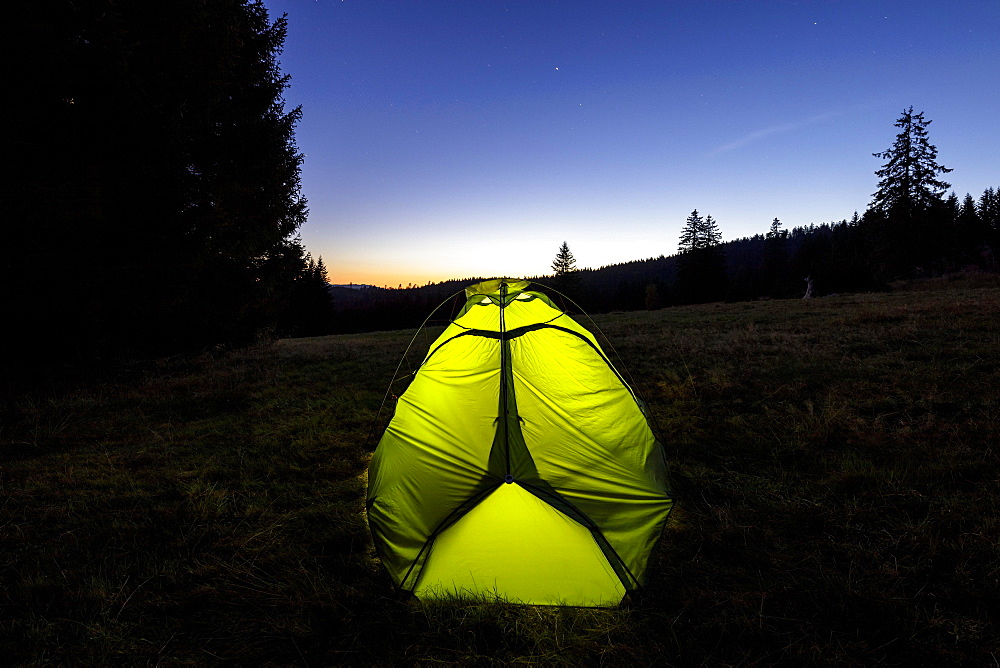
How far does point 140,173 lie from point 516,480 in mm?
9648

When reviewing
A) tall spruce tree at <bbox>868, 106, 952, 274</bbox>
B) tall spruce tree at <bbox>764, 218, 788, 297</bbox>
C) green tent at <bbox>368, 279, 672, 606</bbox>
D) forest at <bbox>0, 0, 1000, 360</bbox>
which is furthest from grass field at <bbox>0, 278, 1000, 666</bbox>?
tall spruce tree at <bbox>764, 218, 788, 297</bbox>

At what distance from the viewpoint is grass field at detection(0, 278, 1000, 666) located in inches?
88.0

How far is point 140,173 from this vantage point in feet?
24.5

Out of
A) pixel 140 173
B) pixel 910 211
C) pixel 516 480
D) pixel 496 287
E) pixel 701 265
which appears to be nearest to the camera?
pixel 516 480

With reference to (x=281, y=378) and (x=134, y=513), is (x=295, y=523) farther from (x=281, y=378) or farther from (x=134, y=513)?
(x=281, y=378)

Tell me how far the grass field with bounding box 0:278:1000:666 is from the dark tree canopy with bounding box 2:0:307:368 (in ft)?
7.54

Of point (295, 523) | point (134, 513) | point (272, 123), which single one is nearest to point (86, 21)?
point (272, 123)

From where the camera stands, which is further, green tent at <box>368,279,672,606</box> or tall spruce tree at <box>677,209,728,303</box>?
tall spruce tree at <box>677,209,728,303</box>

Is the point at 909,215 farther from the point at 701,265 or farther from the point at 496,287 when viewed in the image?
the point at 496,287

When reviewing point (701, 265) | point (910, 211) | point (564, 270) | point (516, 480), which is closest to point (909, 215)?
point (910, 211)

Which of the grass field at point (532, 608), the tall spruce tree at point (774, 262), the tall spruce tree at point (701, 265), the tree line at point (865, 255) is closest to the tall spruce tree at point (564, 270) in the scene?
the tree line at point (865, 255)

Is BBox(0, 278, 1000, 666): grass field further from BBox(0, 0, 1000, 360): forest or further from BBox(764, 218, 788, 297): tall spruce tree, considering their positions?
BBox(764, 218, 788, 297): tall spruce tree

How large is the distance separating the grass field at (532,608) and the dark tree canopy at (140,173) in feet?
7.54

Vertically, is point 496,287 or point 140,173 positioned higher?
point 140,173
